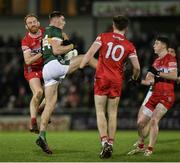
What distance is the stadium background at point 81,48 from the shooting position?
23.8m

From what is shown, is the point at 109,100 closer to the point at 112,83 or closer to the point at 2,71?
the point at 112,83

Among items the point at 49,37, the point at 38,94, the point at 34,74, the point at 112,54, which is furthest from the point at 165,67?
the point at 34,74

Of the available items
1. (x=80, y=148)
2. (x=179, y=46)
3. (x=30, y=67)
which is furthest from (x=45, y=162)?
(x=179, y=46)

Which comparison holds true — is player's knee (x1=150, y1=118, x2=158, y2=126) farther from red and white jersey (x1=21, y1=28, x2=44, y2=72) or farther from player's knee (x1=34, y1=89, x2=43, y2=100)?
red and white jersey (x1=21, y1=28, x2=44, y2=72)

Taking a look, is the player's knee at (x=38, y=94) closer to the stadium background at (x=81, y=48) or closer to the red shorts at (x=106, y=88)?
the red shorts at (x=106, y=88)

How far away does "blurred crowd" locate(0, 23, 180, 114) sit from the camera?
2447 cm

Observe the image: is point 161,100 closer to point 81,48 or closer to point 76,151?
point 76,151

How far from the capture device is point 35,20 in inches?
503

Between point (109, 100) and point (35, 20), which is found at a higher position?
point (35, 20)

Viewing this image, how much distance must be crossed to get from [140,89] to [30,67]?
39.2 ft

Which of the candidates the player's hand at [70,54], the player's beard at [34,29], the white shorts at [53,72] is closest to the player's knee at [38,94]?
the player's beard at [34,29]

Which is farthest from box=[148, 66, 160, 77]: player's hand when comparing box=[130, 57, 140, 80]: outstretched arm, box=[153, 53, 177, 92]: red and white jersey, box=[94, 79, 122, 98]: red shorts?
box=[94, 79, 122, 98]: red shorts

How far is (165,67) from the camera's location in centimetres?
1173

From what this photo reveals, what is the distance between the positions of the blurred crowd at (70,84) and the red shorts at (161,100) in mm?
11526
